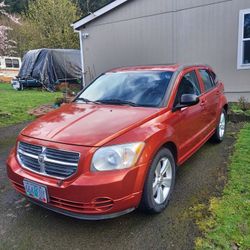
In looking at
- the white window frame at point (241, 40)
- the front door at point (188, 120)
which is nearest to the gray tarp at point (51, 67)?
the white window frame at point (241, 40)

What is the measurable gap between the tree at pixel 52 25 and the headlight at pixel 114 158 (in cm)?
2341

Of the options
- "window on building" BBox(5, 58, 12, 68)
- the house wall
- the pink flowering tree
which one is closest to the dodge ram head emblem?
the house wall

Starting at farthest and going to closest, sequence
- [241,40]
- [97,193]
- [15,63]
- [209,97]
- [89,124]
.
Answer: [15,63]
[241,40]
[209,97]
[89,124]
[97,193]

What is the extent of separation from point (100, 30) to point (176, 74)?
28.3 ft

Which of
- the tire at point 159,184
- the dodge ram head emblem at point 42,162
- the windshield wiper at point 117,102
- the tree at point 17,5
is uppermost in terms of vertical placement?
the tree at point 17,5

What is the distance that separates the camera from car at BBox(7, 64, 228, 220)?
284 cm

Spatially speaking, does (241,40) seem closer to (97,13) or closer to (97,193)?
(97,13)

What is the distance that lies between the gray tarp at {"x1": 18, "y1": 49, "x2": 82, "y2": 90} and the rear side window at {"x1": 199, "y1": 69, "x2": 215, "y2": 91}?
12.9m

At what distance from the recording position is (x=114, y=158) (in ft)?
9.47

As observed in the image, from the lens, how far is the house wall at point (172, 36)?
9.46 metres

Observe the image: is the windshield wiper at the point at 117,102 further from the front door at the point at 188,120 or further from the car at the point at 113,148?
the front door at the point at 188,120

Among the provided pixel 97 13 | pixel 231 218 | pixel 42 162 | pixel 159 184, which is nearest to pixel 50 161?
pixel 42 162

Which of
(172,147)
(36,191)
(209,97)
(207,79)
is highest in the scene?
(207,79)

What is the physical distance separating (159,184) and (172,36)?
8.11 meters
